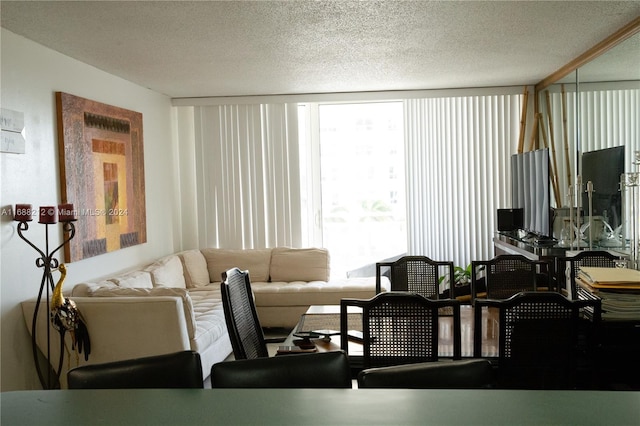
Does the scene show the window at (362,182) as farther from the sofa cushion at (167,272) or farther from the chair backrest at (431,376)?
the chair backrest at (431,376)

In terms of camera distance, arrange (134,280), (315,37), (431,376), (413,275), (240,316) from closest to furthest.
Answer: (431,376) < (240,316) < (413,275) < (315,37) < (134,280)

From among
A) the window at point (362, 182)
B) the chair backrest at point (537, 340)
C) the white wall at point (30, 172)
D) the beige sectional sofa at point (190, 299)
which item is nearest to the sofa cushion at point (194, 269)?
the beige sectional sofa at point (190, 299)

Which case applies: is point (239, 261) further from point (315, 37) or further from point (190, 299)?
point (315, 37)

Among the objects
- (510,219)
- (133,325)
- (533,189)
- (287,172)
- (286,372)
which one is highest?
(287,172)

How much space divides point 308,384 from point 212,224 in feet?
20.6

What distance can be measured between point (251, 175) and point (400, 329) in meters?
5.32

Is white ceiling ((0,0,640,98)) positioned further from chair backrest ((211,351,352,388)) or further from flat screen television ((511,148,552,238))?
chair backrest ((211,351,352,388))

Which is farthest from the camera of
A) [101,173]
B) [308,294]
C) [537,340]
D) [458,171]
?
[458,171]

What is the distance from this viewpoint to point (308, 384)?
5.71 ft

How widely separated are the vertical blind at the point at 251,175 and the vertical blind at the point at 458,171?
1559 mm

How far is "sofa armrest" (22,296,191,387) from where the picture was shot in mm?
4207

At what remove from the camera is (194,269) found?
23.2 feet

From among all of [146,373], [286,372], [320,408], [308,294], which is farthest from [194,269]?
[320,408]

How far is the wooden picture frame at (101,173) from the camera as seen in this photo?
16.6 ft
